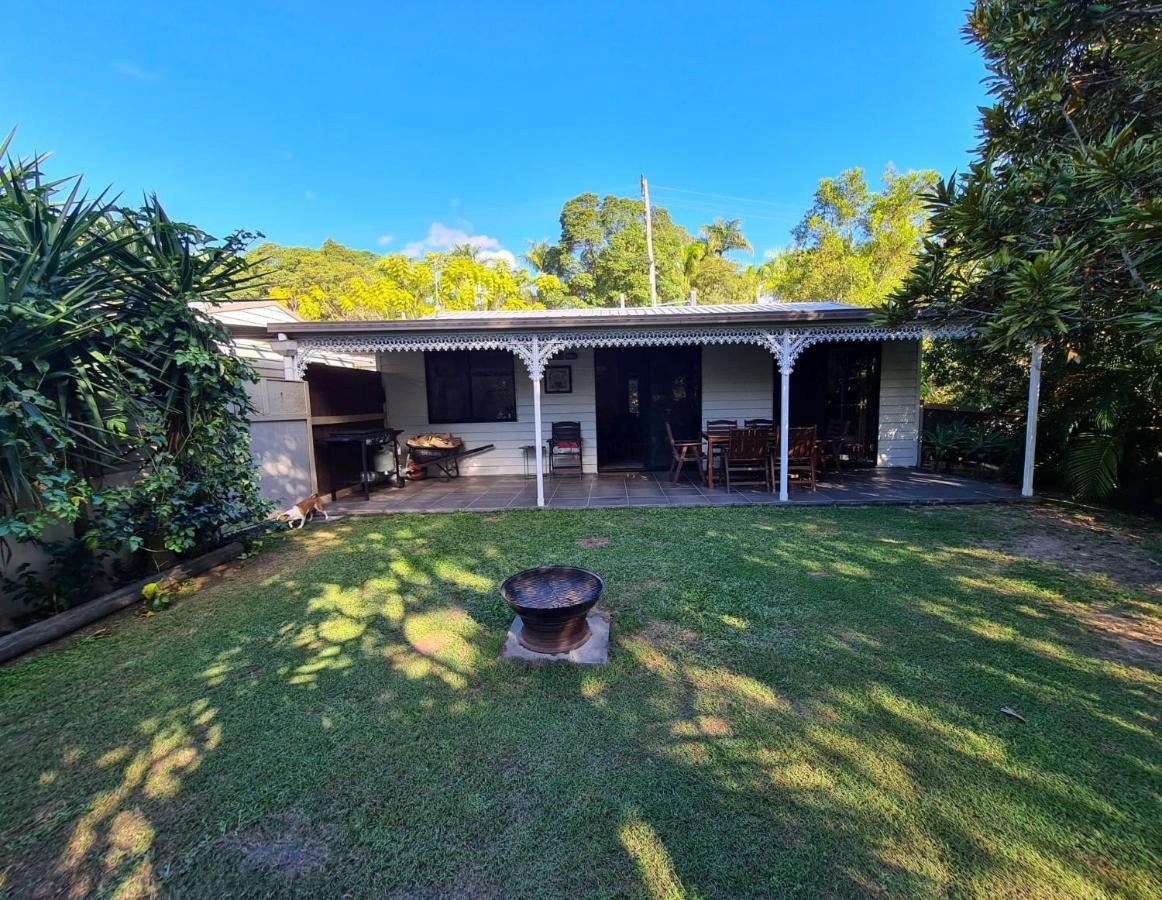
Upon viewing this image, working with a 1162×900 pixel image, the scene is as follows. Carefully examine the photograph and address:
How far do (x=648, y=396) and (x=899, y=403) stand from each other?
13.8 feet

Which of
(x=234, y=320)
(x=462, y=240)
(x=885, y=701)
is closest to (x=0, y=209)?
(x=234, y=320)

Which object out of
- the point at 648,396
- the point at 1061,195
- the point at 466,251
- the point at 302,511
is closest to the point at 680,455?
the point at 648,396

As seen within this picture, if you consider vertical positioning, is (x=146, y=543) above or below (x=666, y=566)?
above

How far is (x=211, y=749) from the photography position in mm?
2092

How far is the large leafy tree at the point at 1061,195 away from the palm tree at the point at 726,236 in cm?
2467

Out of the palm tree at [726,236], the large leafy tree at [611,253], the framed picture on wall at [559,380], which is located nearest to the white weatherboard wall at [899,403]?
the framed picture on wall at [559,380]

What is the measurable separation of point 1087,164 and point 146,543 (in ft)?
23.9

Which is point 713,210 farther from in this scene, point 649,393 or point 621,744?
point 621,744

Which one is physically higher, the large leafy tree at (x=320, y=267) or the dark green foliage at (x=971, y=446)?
the large leafy tree at (x=320, y=267)

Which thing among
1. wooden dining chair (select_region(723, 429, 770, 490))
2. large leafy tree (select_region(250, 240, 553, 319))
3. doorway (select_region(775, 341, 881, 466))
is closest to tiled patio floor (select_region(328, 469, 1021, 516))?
wooden dining chair (select_region(723, 429, 770, 490))

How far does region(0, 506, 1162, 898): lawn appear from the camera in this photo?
1.53 metres

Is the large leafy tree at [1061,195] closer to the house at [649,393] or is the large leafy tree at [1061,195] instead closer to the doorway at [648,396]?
the house at [649,393]

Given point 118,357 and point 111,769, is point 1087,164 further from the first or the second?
point 118,357

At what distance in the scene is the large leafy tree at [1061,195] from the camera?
3.01 meters
